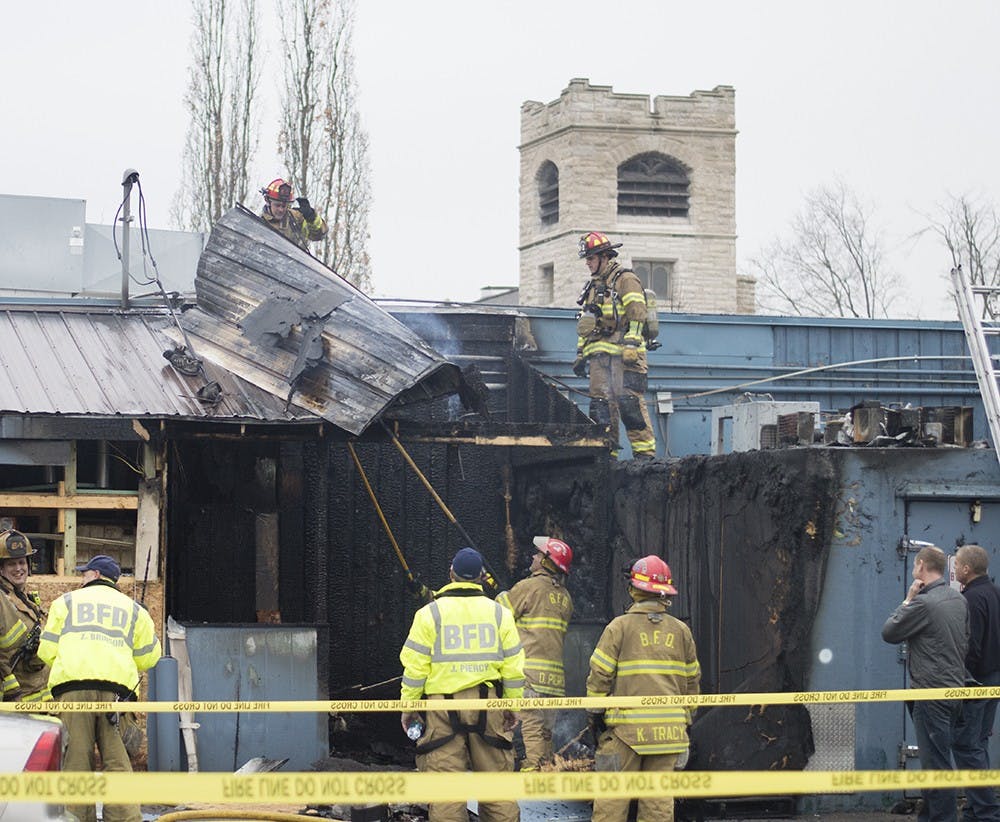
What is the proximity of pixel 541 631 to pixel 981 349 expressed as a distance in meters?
3.90

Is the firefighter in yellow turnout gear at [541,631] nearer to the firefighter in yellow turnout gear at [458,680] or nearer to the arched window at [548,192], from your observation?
the firefighter in yellow turnout gear at [458,680]

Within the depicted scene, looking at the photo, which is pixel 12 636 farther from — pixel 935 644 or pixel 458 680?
pixel 935 644

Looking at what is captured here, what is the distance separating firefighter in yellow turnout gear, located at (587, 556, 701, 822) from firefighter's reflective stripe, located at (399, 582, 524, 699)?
26.7 inches

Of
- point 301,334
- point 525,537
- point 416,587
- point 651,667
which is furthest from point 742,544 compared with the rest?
point 301,334

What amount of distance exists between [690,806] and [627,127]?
45.2 m

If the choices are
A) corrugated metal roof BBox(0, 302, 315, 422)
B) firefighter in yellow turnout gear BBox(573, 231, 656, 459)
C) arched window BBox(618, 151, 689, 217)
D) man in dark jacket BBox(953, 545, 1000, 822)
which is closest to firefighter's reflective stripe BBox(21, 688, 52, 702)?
corrugated metal roof BBox(0, 302, 315, 422)

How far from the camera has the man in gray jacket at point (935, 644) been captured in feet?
29.8

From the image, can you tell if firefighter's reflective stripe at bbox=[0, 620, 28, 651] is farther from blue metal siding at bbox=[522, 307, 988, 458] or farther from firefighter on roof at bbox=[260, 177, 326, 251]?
blue metal siding at bbox=[522, 307, 988, 458]

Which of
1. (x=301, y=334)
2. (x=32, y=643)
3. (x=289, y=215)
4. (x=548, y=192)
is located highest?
(x=548, y=192)

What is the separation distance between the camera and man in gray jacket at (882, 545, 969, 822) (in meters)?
9.07

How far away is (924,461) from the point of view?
10.7m

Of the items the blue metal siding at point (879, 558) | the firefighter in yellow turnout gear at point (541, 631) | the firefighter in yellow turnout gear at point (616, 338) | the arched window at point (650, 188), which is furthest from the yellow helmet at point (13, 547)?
the arched window at point (650, 188)

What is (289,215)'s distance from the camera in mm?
Result: 15680

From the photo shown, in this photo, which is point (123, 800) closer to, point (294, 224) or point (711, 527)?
point (711, 527)
